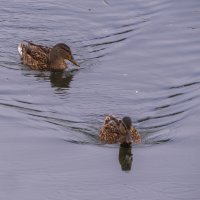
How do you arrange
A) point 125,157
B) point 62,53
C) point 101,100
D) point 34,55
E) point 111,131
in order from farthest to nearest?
1. point 34,55
2. point 62,53
3. point 101,100
4. point 111,131
5. point 125,157

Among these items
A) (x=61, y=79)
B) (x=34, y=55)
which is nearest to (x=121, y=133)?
(x=61, y=79)

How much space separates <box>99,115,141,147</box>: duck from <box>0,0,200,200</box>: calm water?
0.41ft

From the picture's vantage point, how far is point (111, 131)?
13508mm

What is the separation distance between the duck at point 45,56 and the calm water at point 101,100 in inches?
8.5

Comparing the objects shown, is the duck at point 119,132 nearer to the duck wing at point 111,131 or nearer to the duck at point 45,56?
the duck wing at point 111,131

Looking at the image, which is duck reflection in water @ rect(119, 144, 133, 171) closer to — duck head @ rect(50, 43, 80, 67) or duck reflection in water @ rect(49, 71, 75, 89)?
duck reflection in water @ rect(49, 71, 75, 89)

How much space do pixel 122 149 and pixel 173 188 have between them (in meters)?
2.13

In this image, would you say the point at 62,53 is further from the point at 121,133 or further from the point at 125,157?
the point at 125,157

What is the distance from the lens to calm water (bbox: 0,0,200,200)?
38.5 feet

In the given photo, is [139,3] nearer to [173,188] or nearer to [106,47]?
[106,47]

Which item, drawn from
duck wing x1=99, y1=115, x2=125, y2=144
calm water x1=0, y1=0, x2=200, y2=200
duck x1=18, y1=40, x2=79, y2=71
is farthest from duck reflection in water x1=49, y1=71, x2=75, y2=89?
duck wing x1=99, y1=115, x2=125, y2=144

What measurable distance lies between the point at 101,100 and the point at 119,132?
5.30 feet

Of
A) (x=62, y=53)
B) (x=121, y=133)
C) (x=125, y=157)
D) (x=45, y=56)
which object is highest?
(x=62, y=53)

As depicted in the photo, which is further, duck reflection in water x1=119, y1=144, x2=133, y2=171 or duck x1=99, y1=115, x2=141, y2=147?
duck x1=99, y1=115, x2=141, y2=147
